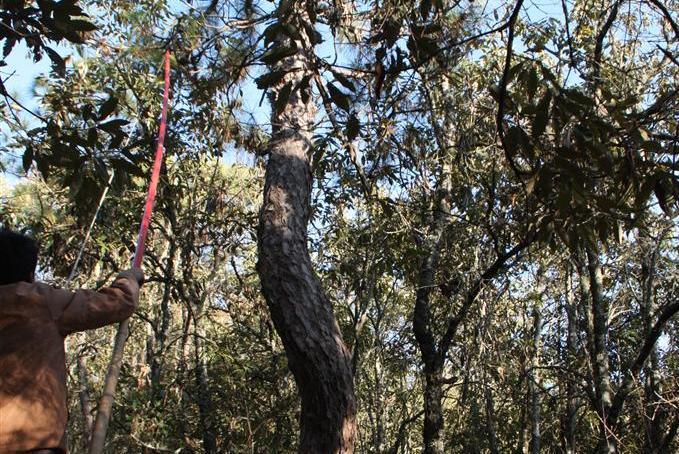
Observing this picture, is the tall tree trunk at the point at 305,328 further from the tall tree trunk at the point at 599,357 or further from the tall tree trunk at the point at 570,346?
the tall tree trunk at the point at 570,346

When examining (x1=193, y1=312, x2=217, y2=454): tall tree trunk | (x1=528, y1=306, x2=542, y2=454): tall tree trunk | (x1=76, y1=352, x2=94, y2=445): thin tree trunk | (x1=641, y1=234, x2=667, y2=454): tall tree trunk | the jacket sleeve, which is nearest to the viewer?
the jacket sleeve

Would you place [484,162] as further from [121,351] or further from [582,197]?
[121,351]

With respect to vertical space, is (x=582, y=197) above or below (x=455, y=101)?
below

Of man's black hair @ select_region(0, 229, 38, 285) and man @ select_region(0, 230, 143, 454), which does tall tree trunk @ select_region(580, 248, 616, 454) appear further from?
man's black hair @ select_region(0, 229, 38, 285)

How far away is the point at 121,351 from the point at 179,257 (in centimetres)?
600

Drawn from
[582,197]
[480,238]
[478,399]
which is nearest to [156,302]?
[478,399]

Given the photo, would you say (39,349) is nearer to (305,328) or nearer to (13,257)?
(13,257)

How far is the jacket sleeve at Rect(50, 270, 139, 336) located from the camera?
6.21 ft

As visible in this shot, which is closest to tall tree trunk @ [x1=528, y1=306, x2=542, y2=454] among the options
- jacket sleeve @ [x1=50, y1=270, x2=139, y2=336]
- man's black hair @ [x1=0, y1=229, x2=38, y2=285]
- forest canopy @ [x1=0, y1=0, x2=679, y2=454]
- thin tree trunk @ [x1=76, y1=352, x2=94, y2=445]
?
forest canopy @ [x1=0, y1=0, x2=679, y2=454]

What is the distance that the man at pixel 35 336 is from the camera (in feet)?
5.82

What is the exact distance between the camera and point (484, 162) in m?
5.27

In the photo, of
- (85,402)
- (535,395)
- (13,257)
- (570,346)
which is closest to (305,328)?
(13,257)

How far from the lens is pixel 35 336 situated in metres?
1.86

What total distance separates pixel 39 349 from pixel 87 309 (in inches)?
6.4
